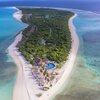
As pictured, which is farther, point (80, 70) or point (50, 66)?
point (50, 66)

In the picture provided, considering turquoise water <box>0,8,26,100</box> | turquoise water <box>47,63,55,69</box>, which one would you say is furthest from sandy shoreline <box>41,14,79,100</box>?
turquoise water <box>0,8,26,100</box>

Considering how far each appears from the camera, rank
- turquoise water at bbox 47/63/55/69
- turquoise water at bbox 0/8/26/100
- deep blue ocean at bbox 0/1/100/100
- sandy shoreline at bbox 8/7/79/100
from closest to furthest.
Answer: sandy shoreline at bbox 8/7/79/100 < deep blue ocean at bbox 0/1/100/100 < turquoise water at bbox 0/8/26/100 < turquoise water at bbox 47/63/55/69

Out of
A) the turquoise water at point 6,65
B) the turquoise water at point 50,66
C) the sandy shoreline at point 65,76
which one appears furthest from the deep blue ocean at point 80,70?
the turquoise water at point 50,66

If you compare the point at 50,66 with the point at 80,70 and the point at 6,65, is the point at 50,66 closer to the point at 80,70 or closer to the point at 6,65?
the point at 80,70

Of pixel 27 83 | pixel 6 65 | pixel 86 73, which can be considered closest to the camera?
pixel 27 83

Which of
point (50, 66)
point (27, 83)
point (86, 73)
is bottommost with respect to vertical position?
point (27, 83)

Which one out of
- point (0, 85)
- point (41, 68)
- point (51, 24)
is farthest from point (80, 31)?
point (0, 85)

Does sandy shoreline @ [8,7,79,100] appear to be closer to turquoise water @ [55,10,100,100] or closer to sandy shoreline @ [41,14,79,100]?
sandy shoreline @ [41,14,79,100]

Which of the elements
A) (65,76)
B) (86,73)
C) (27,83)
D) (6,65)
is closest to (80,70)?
(86,73)
